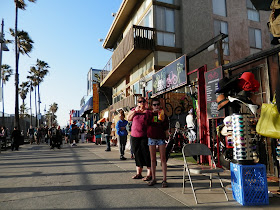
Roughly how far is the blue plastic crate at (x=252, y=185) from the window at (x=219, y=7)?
1579cm

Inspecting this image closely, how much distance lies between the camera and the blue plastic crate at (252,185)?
3492 millimetres

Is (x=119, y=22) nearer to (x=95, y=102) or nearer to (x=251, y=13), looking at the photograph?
(x=251, y=13)

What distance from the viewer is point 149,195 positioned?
13.4 ft

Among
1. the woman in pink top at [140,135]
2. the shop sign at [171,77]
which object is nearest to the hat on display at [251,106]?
the woman in pink top at [140,135]

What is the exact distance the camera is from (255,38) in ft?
59.1

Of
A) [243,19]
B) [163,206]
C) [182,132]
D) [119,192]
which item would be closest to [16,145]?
[182,132]

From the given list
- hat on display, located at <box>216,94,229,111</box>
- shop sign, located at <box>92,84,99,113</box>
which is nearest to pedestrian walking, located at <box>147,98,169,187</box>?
hat on display, located at <box>216,94,229,111</box>

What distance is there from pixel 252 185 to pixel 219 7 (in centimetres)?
1655

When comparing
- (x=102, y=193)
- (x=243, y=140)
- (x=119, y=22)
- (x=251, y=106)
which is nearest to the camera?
(x=243, y=140)

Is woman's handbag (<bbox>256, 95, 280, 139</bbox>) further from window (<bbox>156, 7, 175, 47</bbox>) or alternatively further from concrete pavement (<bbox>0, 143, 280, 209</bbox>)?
window (<bbox>156, 7, 175, 47</bbox>)

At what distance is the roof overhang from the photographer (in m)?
17.1

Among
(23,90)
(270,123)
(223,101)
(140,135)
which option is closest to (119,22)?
(140,135)

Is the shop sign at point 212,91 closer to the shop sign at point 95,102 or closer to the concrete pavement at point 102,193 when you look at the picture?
the concrete pavement at point 102,193

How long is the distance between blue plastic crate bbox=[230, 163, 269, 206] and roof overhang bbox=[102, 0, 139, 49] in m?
15.8
